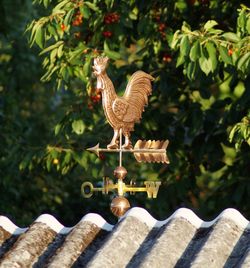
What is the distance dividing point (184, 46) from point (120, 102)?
6.47 feet

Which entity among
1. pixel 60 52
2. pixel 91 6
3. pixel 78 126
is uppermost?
pixel 91 6

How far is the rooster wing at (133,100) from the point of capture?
18.5ft

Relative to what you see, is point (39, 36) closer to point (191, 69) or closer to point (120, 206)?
point (191, 69)

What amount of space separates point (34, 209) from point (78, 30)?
3236 millimetres

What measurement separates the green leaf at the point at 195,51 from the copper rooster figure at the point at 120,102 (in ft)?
5.46

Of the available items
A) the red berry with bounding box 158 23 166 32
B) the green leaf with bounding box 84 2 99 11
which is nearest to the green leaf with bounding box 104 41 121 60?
the green leaf with bounding box 84 2 99 11

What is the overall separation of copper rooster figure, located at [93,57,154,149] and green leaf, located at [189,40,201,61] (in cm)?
166

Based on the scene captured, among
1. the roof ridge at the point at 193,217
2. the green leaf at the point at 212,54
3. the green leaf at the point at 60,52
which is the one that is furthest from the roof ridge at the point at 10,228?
the green leaf at the point at 60,52

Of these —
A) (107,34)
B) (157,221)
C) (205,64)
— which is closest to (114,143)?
(157,221)

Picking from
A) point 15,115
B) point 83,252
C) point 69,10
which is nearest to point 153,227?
point 83,252

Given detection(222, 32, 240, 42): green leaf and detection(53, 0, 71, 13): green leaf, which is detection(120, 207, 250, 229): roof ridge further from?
detection(53, 0, 71, 13): green leaf

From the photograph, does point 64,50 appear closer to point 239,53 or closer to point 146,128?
point 146,128

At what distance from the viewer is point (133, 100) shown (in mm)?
5809

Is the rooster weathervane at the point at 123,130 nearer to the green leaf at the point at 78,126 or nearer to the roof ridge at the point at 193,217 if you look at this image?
the roof ridge at the point at 193,217
